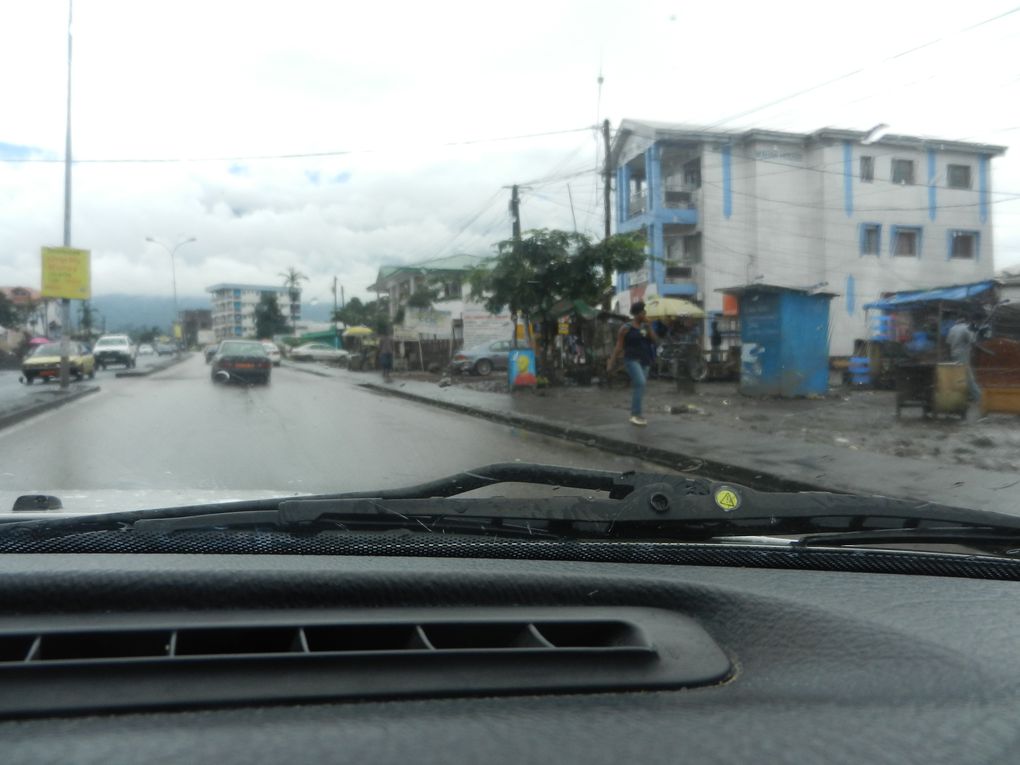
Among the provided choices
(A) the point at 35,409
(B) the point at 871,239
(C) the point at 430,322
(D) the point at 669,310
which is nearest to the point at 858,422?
(D) the point at 669,310

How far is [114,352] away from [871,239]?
32041 mm

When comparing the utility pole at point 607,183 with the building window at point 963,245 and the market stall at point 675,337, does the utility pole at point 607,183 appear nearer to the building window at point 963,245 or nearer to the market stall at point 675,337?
the market stall at point 675,337

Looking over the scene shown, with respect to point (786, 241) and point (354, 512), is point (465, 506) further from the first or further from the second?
point (786, 241)

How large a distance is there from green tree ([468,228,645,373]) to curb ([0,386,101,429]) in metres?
10.0

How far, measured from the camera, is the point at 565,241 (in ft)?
68.2

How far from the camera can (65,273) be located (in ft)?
71.7

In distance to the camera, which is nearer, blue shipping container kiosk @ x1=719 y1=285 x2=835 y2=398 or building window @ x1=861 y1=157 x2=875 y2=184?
blue shipping container kiosk @ x1=719 y1=285 x2=835 y2=398

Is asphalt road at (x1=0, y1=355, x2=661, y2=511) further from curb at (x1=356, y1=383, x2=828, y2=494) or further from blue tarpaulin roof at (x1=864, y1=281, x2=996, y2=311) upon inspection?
blue tarpaulin roof at (x1=864, y1=281, x2=996, y2=311)

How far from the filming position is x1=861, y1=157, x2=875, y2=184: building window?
87.2ft

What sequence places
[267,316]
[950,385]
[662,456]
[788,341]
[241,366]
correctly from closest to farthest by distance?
[662,456] → [950,385] → [788,341] → [241,366] → [267,316]

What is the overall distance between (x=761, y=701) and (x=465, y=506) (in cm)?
130

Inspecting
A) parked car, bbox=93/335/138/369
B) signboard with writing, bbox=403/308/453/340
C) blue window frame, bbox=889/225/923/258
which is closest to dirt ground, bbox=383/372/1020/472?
blue window frame, bbox=889/225/923/258

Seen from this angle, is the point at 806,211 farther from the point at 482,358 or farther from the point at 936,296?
the point at 936,296

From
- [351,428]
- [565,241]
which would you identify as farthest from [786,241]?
[351,428]
